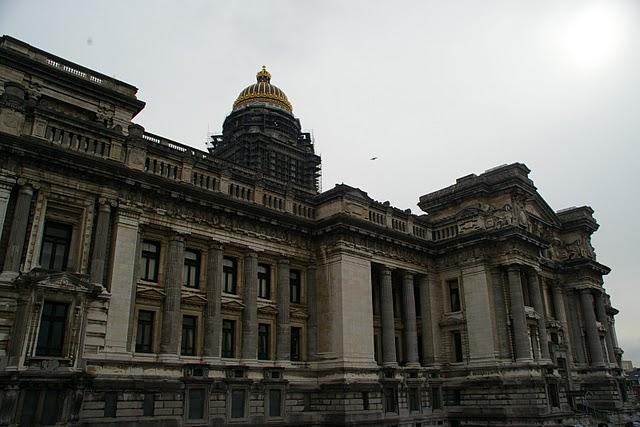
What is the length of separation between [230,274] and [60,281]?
Result: 1088cm

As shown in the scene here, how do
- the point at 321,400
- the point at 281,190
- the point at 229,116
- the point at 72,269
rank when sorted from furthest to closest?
the point at 229,116, the point at 281,190, the point at 321,400, the point at 72,269

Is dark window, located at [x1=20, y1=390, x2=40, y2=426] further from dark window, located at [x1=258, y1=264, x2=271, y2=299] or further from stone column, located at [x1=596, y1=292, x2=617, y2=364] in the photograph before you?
stone column, located at [x1=596, y1=292, x2=617, y2=364]

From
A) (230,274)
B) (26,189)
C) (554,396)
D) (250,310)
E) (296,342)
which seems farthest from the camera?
(554,396)

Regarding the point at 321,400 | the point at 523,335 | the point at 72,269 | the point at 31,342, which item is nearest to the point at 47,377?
the point at 31,342

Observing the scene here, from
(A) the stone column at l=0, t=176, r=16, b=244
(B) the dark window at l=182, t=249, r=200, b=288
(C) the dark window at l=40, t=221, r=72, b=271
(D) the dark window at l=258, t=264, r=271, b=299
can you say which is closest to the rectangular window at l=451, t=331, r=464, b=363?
(D) the dark window at l=258, t=264, r=271, b=299

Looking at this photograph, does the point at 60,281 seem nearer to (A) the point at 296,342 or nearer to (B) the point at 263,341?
(B) the point at 263,341

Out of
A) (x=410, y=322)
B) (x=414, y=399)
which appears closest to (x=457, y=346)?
(x=410, y=322)

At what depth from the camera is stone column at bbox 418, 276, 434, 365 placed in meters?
42.4

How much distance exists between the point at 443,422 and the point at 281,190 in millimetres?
21630

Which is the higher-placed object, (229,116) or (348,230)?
(229,116)

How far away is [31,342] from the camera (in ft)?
77.4

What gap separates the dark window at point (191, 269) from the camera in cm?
3141

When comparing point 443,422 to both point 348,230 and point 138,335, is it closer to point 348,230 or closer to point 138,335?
point 348,230

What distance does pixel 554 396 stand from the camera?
129 feet
